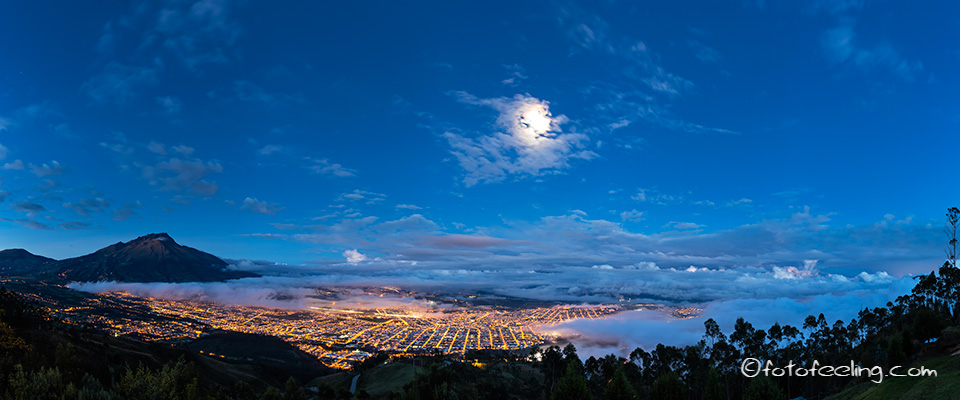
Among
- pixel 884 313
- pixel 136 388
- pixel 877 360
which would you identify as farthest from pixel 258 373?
pixel 884 313

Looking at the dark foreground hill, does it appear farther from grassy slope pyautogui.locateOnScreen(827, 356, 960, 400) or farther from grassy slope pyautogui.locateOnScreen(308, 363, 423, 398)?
grassy slope pyautogui.locateOnScreen(827, 356, 960, 400)

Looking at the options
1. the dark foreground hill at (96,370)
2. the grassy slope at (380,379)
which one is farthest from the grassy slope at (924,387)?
the grassy slope at (380,379)

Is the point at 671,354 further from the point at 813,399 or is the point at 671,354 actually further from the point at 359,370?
the point at 359,370

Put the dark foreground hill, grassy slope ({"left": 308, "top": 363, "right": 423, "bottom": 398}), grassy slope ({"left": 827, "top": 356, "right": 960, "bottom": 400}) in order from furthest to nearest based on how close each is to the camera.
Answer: grassy slope ({"left": 308, "top": 363, "right": 423, "bottom": 398})
the dark foreground hill
grassy slope ({"left": 827, "top": 356, "right": 960, "bottom": 400})

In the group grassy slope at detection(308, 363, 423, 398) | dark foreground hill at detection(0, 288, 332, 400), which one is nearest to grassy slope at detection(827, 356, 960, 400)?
dark foreground hill at detection(0, 288, 332, 400)

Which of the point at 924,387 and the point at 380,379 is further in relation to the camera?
the point at 380,379

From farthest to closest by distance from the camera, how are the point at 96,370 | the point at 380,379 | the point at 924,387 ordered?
the point at 380,379
the point at 96,370
the point at 924,387

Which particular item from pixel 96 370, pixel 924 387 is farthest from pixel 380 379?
pixel 924 387

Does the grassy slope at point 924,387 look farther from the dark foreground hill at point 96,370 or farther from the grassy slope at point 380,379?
the grassy slope at point 380,379

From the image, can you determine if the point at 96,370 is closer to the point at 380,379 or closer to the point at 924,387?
the point at 380,379
